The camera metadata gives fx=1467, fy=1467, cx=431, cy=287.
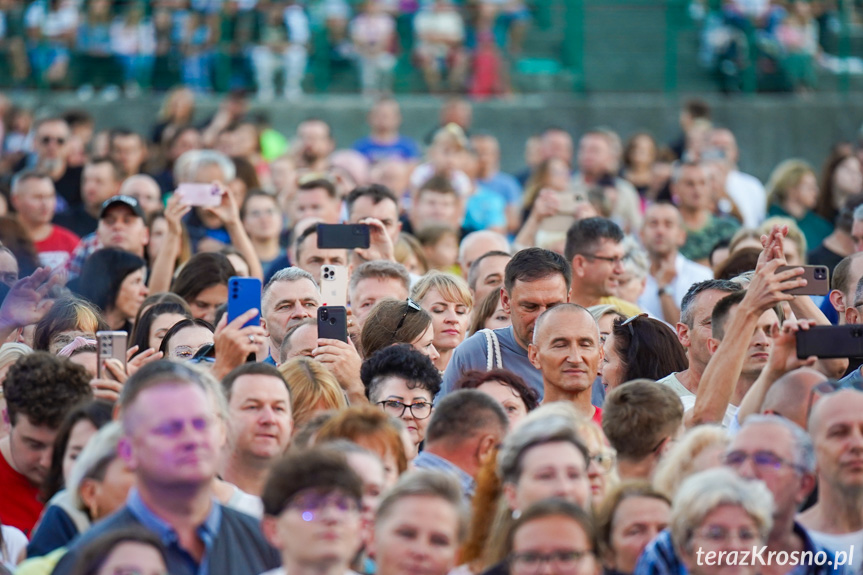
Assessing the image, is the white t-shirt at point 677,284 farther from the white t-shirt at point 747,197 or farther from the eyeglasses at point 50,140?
the eyeglasses at point 50,140

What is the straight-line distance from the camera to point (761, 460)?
5.30 meters

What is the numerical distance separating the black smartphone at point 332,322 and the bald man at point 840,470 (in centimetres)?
254

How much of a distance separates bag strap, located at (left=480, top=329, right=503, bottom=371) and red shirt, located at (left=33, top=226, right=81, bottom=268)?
14.2 ft

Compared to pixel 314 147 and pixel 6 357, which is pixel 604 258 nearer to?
pixel 6 357

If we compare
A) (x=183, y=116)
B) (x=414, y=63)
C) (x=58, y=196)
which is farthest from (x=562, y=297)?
(x=414, y=63)

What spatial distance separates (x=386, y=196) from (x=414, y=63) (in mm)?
9640

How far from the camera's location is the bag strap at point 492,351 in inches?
299

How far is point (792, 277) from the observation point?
6.72m

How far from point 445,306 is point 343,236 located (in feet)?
2.31

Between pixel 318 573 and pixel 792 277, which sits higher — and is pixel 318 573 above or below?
below

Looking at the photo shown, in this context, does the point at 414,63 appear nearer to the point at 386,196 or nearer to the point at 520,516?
the point at 386,196

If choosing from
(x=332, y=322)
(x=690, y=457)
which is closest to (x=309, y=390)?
(x=332, y=322)

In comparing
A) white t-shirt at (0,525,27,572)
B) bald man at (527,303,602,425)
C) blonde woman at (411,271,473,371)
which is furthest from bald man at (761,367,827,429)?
white t-shirt at (0,525,27,572)

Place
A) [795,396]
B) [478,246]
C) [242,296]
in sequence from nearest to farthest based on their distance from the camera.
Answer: [795,396] < [242,296] < [478,246]
